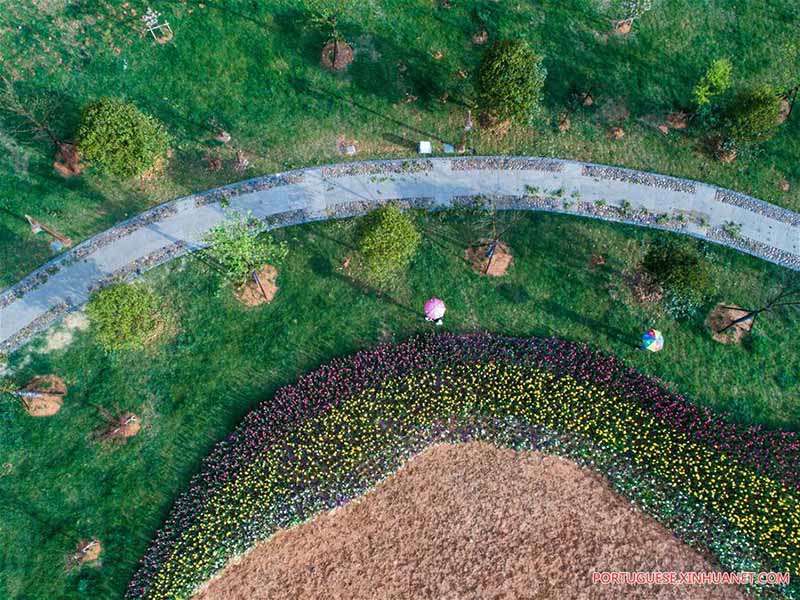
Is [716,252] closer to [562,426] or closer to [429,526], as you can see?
[562,426]

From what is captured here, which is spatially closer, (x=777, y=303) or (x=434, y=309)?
(x=434, y=309)

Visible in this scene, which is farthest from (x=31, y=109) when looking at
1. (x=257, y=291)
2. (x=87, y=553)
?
(x=87, y=553)

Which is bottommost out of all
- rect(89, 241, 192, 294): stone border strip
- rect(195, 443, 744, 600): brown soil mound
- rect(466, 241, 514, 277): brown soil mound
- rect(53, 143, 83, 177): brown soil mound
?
rect(195, 443, 744, 600): brown soil mound

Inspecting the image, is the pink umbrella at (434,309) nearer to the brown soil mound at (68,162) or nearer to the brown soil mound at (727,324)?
the brown soil mound at (727,324)

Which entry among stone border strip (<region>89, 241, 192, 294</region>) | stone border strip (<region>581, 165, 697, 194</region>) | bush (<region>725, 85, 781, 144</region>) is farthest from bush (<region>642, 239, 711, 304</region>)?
stone border strip (<region>89, 241, 192, 294</region>)

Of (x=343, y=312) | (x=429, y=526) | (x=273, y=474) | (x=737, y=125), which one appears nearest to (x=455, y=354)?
(x=343, y=312)

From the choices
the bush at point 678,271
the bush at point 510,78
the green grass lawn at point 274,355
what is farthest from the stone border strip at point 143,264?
the bush at point 678,271

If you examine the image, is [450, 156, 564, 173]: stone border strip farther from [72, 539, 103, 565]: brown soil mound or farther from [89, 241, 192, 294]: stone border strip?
[72, 539, 103, 565]: brown soil mound

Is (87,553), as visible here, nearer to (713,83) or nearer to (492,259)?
(492,259)
